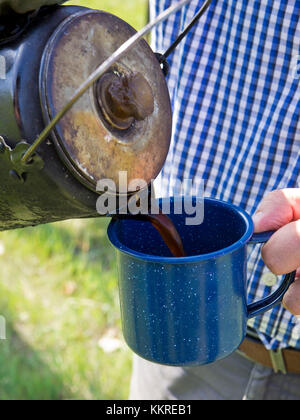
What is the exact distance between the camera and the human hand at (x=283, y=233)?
0.94m

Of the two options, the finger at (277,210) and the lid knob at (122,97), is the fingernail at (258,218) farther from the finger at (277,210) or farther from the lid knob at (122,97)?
the lid knob at (122,97)

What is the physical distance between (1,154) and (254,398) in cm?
87

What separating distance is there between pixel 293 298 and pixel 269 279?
228 millimetres

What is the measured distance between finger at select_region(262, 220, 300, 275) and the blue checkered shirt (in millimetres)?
243

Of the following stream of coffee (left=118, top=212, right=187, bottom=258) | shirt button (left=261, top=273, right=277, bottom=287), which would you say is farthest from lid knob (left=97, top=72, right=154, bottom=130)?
shirt button (left=261, top=273, right=277, bottom=287)

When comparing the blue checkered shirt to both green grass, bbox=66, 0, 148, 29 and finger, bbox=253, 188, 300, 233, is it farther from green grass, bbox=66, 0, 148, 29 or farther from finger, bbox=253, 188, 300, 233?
green grass, bbox=66, 0, 148, 29

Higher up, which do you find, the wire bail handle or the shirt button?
the wire bail handle

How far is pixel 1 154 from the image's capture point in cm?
79

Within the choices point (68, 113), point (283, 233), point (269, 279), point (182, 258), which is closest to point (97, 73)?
point (68, 113)

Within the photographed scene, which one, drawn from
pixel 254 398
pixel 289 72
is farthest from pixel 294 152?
pixel 254 398

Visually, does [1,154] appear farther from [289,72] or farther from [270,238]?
[289,72]

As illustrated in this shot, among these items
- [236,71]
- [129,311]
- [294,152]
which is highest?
[236,71]

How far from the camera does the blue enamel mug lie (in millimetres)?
862

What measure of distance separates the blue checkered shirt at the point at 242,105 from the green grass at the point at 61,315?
89 centimetres
